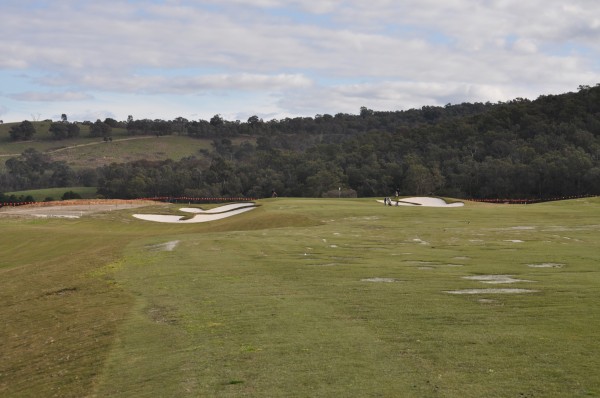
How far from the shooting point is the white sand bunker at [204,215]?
2749 inches

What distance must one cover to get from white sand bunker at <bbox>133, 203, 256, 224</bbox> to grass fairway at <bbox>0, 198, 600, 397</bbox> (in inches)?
1165

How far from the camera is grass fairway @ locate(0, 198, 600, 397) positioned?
13.0 m

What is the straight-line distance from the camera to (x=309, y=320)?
59.4ft

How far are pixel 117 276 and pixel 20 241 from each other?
1079 inches

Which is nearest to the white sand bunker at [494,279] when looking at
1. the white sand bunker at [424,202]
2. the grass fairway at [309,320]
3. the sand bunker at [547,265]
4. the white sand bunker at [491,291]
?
the grass fairway at [309,320]

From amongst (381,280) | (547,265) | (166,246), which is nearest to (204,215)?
(166,246)

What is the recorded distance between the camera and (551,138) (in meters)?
146

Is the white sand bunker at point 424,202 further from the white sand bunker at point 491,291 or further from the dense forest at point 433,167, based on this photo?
the white sand bunker at point 491,291

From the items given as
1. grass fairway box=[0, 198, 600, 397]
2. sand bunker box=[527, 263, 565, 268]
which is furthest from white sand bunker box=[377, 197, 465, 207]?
sand bunker box=[527, 263, 565, 268]

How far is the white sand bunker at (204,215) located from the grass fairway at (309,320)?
1165 inches

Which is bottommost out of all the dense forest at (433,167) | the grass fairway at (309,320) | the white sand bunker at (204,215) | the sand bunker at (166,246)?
the white sand bunker at (204,215)

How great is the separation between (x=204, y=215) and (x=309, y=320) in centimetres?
5684

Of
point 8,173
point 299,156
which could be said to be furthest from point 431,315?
point 8,173

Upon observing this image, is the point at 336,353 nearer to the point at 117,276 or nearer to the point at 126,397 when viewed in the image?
the point at 126,397
